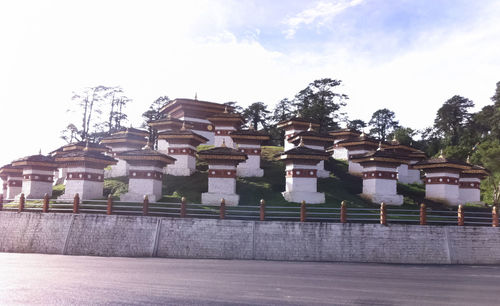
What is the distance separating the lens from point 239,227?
19.4 metres

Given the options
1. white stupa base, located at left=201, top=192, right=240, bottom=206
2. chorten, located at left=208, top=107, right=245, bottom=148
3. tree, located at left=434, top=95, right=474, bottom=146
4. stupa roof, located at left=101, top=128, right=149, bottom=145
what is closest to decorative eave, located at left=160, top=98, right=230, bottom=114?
chorten, located at left=208, top=107, right=245, bottom=148

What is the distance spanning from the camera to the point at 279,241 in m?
19.0

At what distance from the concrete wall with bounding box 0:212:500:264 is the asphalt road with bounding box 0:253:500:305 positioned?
2.25m

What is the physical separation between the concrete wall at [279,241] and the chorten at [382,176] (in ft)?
20.0

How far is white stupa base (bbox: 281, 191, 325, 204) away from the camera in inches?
968

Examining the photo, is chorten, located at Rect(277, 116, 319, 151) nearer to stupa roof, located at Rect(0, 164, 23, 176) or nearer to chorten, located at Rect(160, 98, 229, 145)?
chorten, located at Rect(160, 98, 229, 145)

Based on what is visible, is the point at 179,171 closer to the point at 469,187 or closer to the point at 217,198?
the point at 217,198

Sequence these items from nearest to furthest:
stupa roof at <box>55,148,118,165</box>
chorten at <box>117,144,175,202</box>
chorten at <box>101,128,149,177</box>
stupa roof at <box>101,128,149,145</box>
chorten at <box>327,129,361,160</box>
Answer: chorten at <box>117,144,175,202</box>, stupa roof at <box>55,148,118,165</box>, chorten at <box>101,128,149,177</box>, stupa roof at <box>101,128,149,145</box>, chorten at <box>327,129,361,160</box>

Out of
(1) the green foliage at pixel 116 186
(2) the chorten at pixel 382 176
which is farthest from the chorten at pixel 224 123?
(2) the chorten at pixel 382 176

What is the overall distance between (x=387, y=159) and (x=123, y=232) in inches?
698

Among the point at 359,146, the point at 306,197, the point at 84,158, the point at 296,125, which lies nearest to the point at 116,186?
the point at 84,158

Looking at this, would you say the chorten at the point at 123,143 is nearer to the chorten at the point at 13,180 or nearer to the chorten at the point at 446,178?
the chorten at the point at 13,180

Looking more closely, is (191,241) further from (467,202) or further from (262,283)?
(467,202)

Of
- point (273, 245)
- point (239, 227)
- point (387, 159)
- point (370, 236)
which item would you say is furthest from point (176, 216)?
point (387, 159)
